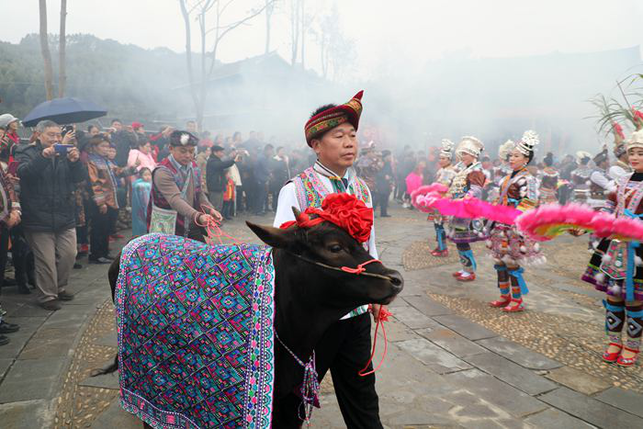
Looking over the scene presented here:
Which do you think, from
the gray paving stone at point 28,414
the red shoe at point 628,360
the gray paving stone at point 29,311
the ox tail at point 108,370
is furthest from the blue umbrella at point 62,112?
the red shoe at point 628,360

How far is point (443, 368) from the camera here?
4383mm

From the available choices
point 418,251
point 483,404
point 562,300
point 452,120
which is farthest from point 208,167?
point 452,120

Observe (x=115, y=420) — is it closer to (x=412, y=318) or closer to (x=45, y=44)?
(x=412, y=318)

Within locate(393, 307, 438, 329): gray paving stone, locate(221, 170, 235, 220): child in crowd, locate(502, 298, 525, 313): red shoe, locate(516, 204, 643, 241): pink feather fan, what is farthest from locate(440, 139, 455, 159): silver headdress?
locate(221, 170, 235, 220): child in crowd

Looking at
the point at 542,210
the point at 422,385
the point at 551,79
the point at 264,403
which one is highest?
the point at 551,79

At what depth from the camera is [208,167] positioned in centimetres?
1160

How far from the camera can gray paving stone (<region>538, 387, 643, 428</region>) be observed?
3.49 m

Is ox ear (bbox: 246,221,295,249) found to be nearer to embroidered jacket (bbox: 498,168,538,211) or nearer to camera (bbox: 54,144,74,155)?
embroidered jacket (bbox: 498,168,538,211)

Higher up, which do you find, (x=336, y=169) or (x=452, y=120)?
(x=452, y=120)

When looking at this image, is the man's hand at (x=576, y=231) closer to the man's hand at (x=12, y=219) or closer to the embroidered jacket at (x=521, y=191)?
the embroidered jacket at (x=521, y=191)

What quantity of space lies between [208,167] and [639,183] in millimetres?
9641

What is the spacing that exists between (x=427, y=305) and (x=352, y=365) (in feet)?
13.2

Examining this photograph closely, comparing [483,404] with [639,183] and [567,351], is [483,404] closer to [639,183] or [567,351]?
[567,351]

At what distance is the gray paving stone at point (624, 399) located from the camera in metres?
3.71
